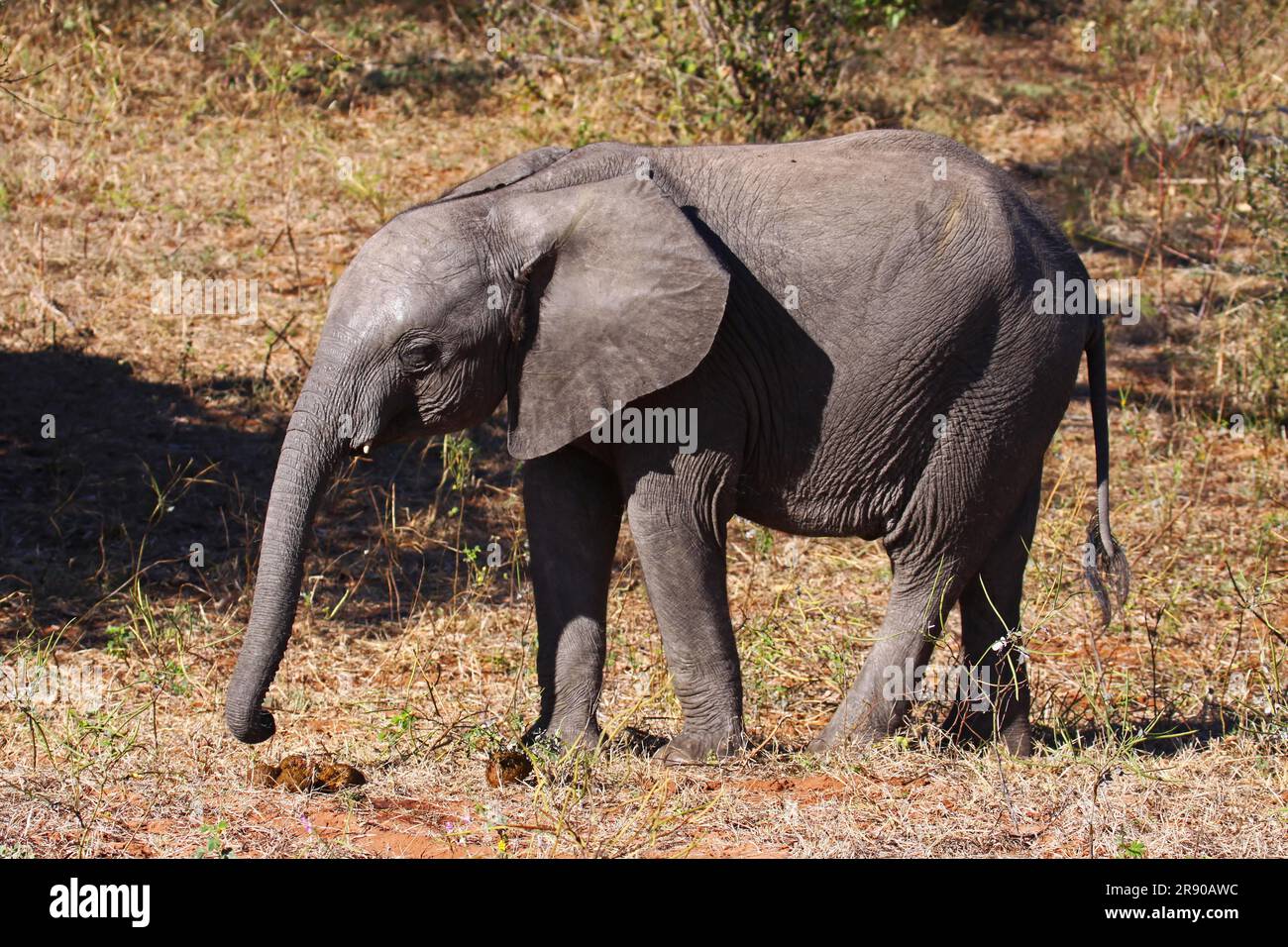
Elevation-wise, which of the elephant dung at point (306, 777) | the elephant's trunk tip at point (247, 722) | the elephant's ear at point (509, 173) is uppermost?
the elephant's ear at point (509, 173)

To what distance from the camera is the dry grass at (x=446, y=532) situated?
4637mm

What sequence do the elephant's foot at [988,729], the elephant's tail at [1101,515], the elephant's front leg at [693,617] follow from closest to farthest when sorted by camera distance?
1. the elephant's front leg at [693,617]
2. the elephant's tail at [1101,515]
3. the elephant's foot at [988,729]

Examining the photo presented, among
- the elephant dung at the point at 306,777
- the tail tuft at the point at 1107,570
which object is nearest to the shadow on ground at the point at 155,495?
the elephant dung at the point at 306,777

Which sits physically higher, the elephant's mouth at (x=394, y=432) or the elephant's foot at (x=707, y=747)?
the elephant's mouth at (x=394, y=432)

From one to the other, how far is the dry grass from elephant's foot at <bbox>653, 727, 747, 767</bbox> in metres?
0.10

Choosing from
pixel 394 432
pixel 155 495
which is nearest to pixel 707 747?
pixel 394 432

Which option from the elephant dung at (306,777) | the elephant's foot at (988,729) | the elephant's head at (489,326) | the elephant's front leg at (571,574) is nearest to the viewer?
the elephant's head at (489,326)

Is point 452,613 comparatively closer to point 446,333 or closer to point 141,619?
point 141,619

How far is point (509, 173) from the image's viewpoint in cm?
489

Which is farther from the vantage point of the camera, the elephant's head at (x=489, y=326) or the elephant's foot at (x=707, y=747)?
the elephant's foot at (x=707, y=747)

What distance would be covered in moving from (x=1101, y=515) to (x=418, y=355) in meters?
2.50

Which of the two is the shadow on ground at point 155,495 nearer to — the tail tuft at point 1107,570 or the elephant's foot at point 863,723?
the elephant's foot at point 863,723

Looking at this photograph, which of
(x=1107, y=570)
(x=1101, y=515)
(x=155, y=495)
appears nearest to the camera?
(x=1101, y=515)

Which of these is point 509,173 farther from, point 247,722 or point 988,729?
point 988,729
